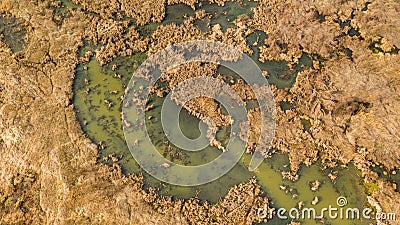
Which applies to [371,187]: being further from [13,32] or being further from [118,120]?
[13,32]

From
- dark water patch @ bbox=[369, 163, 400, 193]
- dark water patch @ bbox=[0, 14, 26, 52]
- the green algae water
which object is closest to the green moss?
dark water patch @ bbox=[369, 163, 400, 193]

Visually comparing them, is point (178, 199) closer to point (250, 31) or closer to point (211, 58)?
point (211, 58)

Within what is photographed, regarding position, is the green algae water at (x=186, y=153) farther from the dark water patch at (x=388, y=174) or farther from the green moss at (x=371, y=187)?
the dark water patch at (x=388, y=174)

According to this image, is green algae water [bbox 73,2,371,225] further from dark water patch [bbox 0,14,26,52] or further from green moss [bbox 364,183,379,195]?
dark water patch [bbox 0,14,26,52]

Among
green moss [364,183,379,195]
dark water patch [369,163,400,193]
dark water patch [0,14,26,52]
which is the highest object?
dark water patch [0,14,26,52]

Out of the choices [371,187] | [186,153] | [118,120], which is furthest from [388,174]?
[118,120]

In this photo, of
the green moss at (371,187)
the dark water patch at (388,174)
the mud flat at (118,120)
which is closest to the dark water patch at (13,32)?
the mud flat at (118,120)

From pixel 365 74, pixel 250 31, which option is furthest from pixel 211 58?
pixel 365 74
